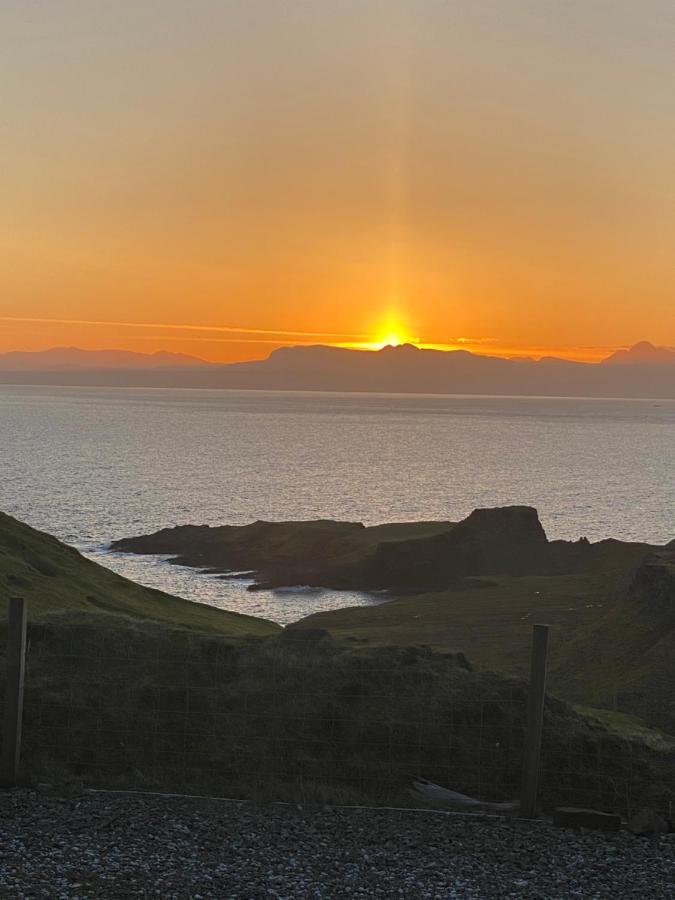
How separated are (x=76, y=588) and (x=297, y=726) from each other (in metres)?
31.4

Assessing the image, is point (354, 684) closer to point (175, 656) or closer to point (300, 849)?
point (175, 656)

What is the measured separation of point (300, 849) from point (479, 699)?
801cm

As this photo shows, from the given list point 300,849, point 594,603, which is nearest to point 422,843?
point 300,849

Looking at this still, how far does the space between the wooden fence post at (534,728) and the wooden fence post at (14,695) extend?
772 centimetres

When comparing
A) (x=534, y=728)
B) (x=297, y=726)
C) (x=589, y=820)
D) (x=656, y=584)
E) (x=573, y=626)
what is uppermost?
(x=534, y=728)

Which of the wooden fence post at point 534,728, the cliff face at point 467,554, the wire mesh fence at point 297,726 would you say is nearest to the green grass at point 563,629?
the wire mesh fence at point 297,726

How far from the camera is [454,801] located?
1580 centimetres

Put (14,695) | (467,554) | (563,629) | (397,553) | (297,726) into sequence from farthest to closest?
1. (397,553)
2. (467,554)
3. (563,629)
4. (297,726)
5. (14,695)

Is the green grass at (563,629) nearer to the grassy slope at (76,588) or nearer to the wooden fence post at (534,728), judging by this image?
the grassy slope at (76,588)

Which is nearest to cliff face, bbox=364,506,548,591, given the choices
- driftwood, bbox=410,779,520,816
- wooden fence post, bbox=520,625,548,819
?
driftwood, bbox=410,779,520,816

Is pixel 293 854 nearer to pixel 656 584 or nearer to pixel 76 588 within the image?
pixel 656 584

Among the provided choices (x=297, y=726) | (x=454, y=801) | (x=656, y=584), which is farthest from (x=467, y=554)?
(x=454, y=801)

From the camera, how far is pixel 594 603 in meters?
68.1

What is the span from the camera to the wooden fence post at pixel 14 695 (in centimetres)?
1549
